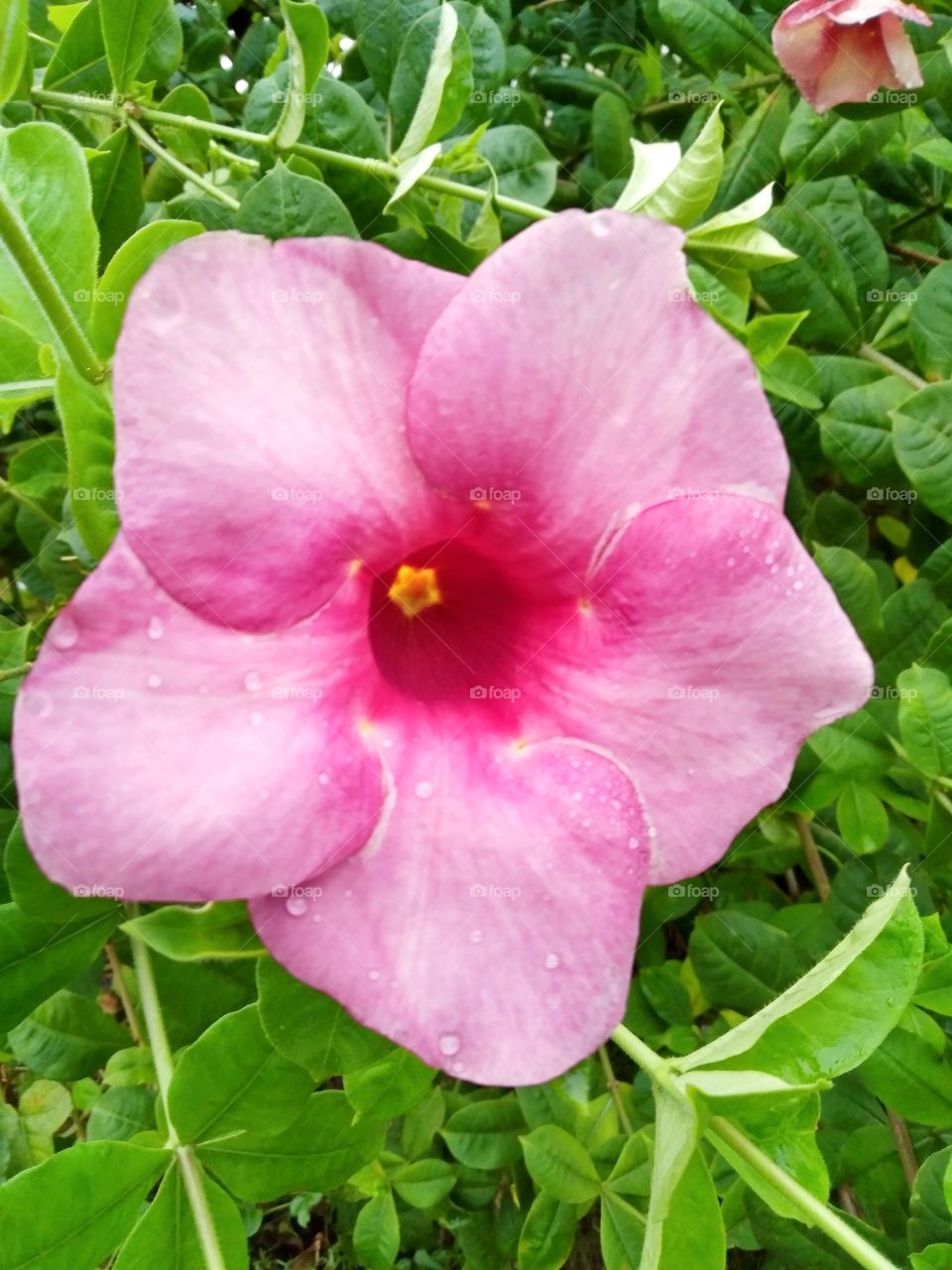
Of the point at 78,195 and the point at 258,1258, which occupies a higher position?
the point at 78,195

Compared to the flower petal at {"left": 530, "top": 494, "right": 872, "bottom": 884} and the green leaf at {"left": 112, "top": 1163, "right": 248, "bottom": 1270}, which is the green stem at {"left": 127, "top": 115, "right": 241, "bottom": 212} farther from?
the green leaf at {"left": 112, "top": 1163, "right": 248, "bottom": 1270}

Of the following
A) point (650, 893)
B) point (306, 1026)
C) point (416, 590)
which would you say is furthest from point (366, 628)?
point (650, 893)

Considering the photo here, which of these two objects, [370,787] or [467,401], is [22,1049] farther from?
[467,401]

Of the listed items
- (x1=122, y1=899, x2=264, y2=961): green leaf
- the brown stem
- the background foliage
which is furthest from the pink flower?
the brown stem

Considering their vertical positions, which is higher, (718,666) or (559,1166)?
(718,666)

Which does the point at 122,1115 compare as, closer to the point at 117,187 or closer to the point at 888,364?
the point at 117,187

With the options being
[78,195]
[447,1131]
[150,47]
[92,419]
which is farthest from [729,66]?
[447,1131]

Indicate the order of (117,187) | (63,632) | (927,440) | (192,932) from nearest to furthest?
(63,632) < (192,932) < (117,187) < (927,440)

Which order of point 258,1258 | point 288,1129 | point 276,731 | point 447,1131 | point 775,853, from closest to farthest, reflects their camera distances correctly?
point 276,731
point 288,1129
point 447,1131
point 775,853
point 258,1258
